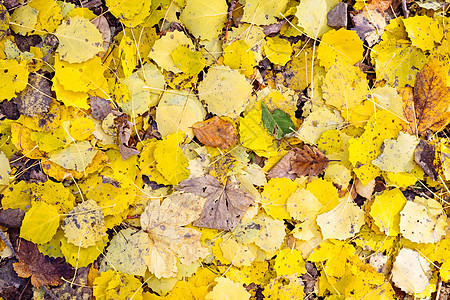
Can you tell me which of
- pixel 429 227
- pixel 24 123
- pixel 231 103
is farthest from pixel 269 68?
pixel 24 123

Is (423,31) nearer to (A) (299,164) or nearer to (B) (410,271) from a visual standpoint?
(A) (299,164)

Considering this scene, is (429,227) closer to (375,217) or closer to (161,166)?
(375,217)

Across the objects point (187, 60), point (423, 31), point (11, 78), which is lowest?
point (11, 78)

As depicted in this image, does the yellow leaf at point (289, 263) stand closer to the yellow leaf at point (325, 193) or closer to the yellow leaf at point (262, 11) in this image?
the yellow leaf at point (325, 193)

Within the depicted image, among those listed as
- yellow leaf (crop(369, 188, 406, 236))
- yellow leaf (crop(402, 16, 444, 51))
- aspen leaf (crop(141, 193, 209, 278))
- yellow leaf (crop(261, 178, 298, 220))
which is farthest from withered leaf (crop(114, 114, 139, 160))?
yellow leaf (crop(402, 16, 444, 51))

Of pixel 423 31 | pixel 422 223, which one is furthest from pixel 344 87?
pixel 422 223

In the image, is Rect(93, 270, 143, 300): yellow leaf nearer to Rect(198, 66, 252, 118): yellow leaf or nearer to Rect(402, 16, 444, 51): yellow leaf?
Rect(198, 66, 252, 118): yellow leaf

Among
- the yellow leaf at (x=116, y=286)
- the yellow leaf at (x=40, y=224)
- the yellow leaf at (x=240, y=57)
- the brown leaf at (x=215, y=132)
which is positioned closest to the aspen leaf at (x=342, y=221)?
the brown leaf at (x=215, y=132)
